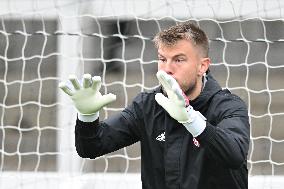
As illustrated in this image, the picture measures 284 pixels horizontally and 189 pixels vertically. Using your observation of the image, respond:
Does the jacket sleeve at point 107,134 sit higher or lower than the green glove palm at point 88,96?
lower

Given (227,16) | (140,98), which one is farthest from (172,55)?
(227,16)

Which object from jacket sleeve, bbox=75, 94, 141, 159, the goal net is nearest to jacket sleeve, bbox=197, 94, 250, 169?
jacket sleeve, bbox=75, 94, 141, 159

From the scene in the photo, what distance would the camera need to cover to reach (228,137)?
193cm

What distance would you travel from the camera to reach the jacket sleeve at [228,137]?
1.92 metres

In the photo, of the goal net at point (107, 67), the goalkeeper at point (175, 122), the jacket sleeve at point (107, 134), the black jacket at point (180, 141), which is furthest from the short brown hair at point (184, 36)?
the goal net at point (107, 67)

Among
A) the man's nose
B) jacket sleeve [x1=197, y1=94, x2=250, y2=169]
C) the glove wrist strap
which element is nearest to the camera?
jacket sleeve [x1=197, y1=94, x2=250, y2=169]

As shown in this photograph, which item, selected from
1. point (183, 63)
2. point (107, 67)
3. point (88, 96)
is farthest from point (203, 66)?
point (107, 67)

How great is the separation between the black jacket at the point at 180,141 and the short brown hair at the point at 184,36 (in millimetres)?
126

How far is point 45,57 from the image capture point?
3.48 meters

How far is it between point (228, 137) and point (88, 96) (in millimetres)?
450

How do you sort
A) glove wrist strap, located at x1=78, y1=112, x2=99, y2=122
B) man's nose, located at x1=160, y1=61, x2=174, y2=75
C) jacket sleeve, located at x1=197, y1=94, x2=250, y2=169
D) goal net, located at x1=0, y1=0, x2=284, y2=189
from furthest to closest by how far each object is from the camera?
goal net, located at x1=0, y1=0, x2=284, y2=189
glove wrist strap, located at x1=78, y1=112, x2=99, y2=122
man's nose, located at x1=160, y1=61, x2=174, y2=75
jacket sleeve, located at x1=197, y1=94, x2=250, y2=169

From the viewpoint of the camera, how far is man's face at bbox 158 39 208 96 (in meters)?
2.07

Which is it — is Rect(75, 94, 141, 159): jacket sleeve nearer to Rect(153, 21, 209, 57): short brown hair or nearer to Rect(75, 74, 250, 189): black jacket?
Rect(75, 74, 250, 189): black jacket

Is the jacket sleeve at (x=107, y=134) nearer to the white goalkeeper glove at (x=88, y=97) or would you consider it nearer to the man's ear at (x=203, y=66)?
the white goalkeeper glove at (x=88, y=97)
